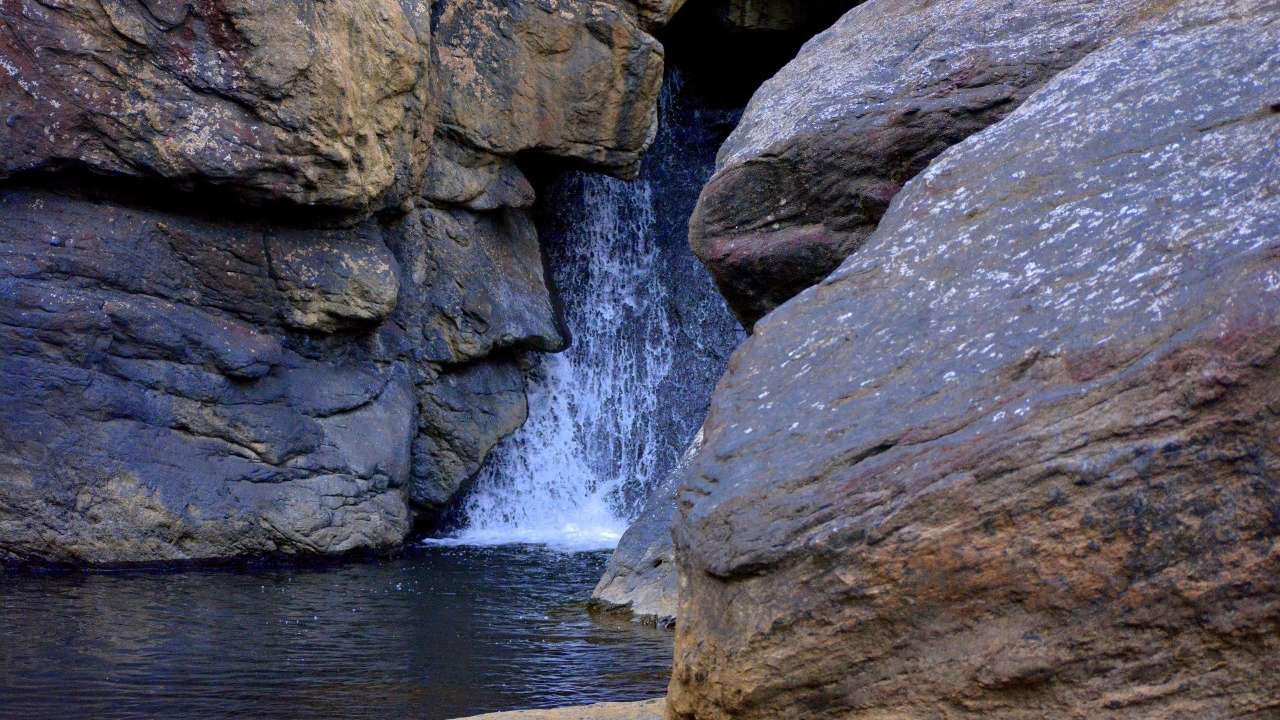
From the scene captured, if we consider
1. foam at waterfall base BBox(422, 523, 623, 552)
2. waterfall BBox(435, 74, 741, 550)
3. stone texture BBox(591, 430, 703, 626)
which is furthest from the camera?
waterfall BBox(435, 74, 741, 550)

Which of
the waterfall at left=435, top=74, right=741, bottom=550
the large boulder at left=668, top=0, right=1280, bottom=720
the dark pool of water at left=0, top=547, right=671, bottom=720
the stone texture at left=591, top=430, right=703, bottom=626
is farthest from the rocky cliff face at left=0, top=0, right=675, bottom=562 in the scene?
the large boulder at left=668, top=0, right=1280, bottom=720

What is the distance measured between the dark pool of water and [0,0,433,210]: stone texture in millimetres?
3211

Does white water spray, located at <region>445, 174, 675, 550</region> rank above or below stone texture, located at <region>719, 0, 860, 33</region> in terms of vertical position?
below

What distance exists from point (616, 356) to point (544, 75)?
3585 millimetres

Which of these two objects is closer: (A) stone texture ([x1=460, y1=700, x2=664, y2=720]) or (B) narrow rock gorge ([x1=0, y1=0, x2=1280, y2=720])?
(B) narrow rock gorge ([x1=0, y1=0, x2=1280, y2=720])

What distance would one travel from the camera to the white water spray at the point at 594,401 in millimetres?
14188

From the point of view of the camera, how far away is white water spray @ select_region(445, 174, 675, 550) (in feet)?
46.5

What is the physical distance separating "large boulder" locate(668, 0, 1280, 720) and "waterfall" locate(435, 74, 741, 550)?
10.1 metres

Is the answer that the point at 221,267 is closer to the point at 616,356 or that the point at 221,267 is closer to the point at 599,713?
the point at 616,356

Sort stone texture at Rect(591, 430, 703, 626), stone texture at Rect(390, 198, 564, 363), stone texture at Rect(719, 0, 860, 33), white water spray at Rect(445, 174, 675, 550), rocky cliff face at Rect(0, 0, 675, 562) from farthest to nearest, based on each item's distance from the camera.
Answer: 1. stone texture at Rect(719, 0, 860, 33)
2. white water spray at Rect(445, 174, 675, 550)
3. stone texture at Rect(390, 198, 564, 363)
4. rocky cliff face at Rect(0, 0, 675, 562)
5. stone texture at Rect(591, 430, 703, 626)

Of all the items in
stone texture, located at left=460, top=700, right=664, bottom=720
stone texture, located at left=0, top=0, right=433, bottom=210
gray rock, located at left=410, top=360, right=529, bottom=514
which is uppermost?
stone texture, located at left=0, top=0, right=433, bottom=210

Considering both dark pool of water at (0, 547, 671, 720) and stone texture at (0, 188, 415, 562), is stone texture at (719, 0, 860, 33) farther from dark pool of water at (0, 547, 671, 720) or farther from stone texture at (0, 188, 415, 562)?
dark pool of water at (0, 547, 671, 720)

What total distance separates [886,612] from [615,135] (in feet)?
35.7

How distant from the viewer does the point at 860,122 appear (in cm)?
583
